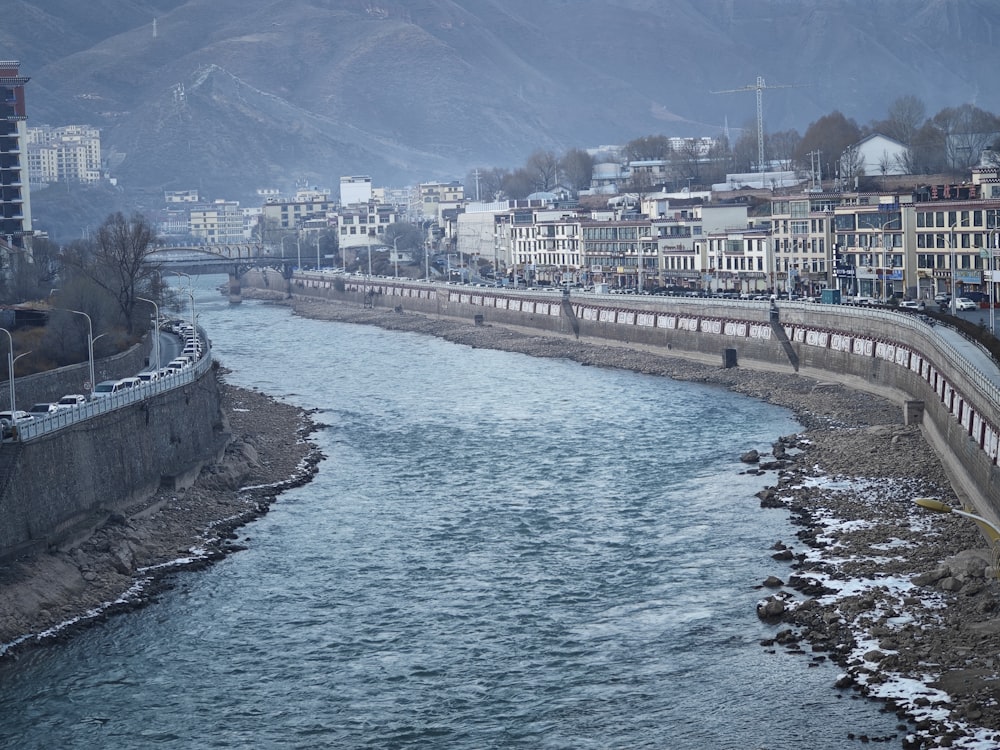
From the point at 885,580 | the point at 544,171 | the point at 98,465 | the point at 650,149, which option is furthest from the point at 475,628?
the point at 544,171

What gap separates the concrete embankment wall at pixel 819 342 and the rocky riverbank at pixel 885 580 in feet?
3.29

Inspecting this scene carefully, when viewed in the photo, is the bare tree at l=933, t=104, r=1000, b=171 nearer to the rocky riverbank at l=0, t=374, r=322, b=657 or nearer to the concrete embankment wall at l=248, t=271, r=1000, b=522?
the concrete embankment wall at l=248, t=271, r=1000, b=522

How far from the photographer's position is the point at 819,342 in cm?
6006

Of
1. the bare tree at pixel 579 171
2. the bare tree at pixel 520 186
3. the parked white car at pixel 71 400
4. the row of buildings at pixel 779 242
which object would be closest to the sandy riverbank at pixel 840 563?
the parked white car at pixel 71 400

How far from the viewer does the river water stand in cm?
2450

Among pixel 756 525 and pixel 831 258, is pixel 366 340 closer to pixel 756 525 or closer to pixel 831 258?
pixel 831 258

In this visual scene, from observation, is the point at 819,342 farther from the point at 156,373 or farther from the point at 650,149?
the point at 650,149

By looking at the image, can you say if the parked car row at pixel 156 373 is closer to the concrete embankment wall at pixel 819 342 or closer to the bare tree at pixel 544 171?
the concrete embankment wall at pixel 819 342

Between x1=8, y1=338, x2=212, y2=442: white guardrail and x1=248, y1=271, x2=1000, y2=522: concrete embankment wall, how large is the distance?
19685mm

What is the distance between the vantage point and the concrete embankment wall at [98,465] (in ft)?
102

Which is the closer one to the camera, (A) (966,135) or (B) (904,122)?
(A) (966,135)

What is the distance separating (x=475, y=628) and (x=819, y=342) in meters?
34.1

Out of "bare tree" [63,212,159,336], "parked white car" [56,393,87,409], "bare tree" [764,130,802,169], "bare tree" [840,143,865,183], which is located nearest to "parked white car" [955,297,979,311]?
"bare tree" [63,212,159,336]

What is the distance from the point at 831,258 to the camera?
7656 cm
